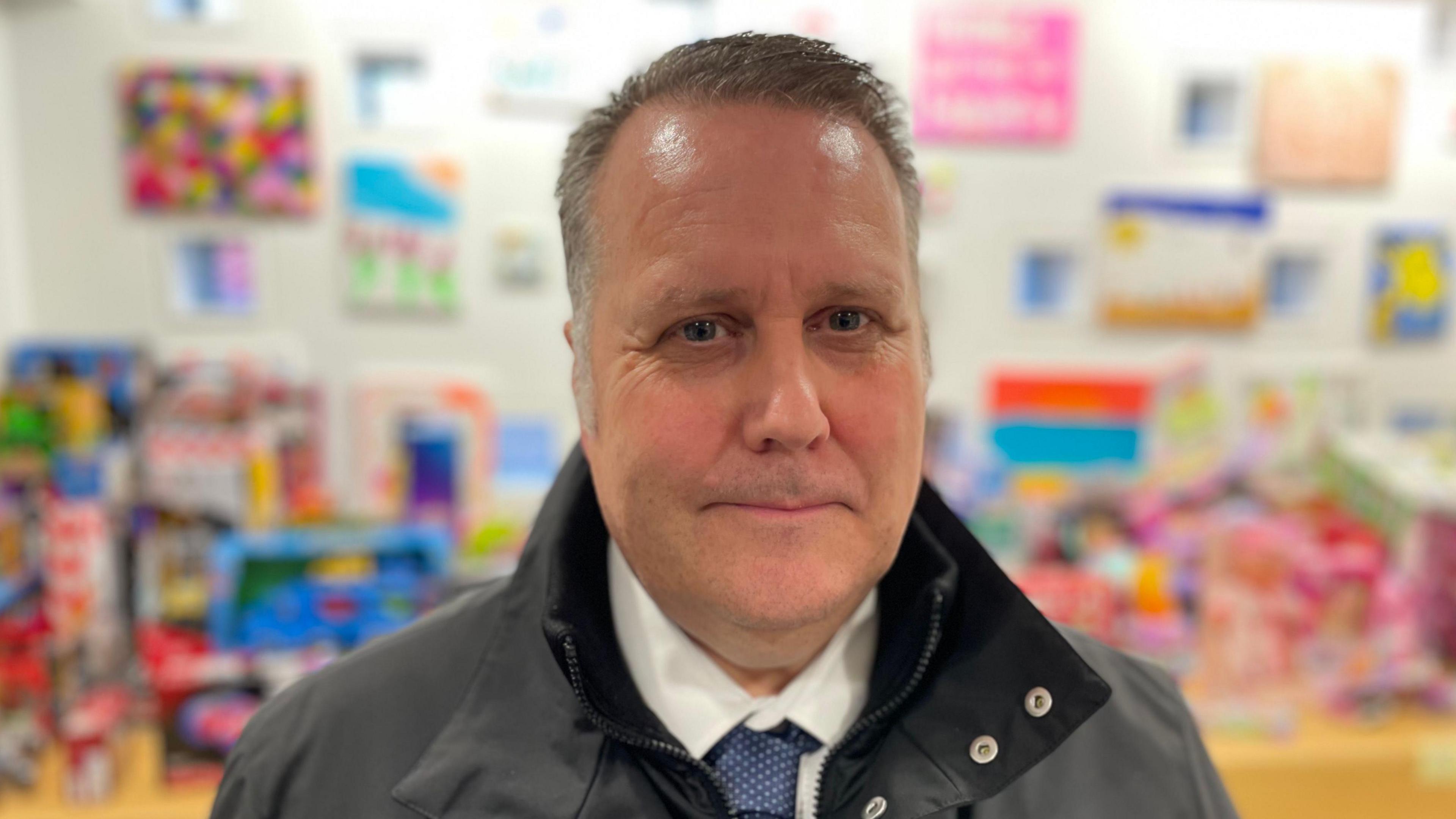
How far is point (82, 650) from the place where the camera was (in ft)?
6.59

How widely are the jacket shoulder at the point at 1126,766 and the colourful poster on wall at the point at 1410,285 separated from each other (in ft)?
7.16

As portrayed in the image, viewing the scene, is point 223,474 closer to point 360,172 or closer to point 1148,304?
point 360,172

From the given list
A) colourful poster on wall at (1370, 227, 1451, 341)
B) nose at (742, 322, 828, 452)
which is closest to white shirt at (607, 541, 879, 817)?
nose at (742, 322, 828, 452)

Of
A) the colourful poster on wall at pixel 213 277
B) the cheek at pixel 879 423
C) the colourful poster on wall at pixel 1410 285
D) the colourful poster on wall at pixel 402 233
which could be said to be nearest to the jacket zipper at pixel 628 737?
the cheek at pixel 879 423

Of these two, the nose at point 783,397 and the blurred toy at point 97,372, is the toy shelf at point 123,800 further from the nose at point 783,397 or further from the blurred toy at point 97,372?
the nose at point 783,397

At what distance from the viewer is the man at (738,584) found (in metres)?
0.99

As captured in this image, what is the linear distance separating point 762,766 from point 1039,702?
0.30 meters

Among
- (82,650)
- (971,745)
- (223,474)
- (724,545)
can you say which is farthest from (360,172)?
(971,745)

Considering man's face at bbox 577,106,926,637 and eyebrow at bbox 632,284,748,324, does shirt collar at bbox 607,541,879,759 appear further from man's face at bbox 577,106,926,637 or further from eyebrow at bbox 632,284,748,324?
eyebrow at bbox 632,284,748,324

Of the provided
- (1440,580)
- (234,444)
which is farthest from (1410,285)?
(234,444)

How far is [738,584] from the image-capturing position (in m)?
0.97

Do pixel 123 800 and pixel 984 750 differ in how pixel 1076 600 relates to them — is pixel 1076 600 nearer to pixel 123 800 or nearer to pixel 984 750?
pixel 984 750

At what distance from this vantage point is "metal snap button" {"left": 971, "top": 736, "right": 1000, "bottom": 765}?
1042mm

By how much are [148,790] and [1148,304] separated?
2640 mm
